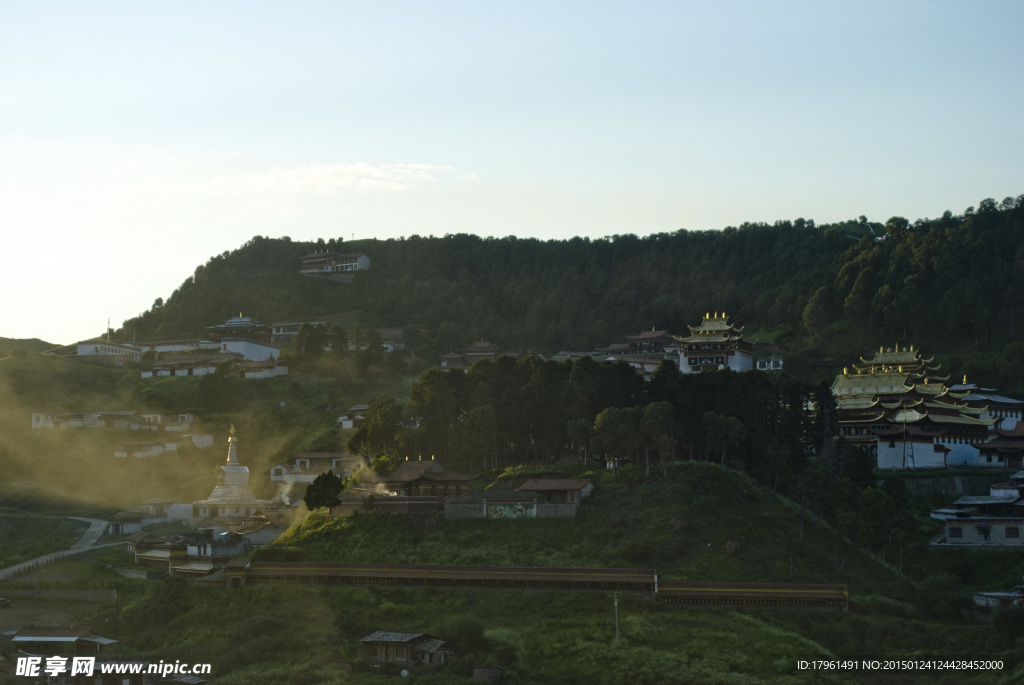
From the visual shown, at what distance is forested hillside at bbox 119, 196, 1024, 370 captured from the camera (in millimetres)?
116125

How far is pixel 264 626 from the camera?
176ft

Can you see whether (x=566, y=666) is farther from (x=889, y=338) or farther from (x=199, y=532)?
(x=889, y=338)

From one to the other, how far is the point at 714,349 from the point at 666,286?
42478 mm

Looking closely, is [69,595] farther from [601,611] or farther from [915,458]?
[915,458]

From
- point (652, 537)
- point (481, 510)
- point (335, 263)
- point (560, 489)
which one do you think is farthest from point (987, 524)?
point (335, 263)

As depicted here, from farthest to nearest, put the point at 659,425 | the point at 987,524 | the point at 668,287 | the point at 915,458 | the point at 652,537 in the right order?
1. the point at 668,287
2. the point at 915,458
3. the point at 987,524
4. the point at 659,425
5. the point at 652,537

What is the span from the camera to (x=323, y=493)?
68875 millimetres

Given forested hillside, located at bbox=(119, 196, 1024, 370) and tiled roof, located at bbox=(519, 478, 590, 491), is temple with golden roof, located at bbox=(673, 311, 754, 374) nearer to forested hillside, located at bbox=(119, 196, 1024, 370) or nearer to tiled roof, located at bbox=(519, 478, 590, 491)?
forested hillside, located at bbox=(119, 196, 1024, 370)

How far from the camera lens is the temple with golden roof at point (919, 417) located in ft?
269

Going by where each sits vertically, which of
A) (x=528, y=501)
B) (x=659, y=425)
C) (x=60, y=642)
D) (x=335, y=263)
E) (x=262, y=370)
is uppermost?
(x=335, y=263)

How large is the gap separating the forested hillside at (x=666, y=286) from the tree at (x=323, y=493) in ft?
194

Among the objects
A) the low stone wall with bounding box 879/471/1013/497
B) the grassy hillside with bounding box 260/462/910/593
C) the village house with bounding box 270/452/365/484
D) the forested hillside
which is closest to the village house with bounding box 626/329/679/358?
the forested hillside

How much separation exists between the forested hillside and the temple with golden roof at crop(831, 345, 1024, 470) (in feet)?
36.6

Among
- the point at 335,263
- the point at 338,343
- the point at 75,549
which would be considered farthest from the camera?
the point at 335,263
